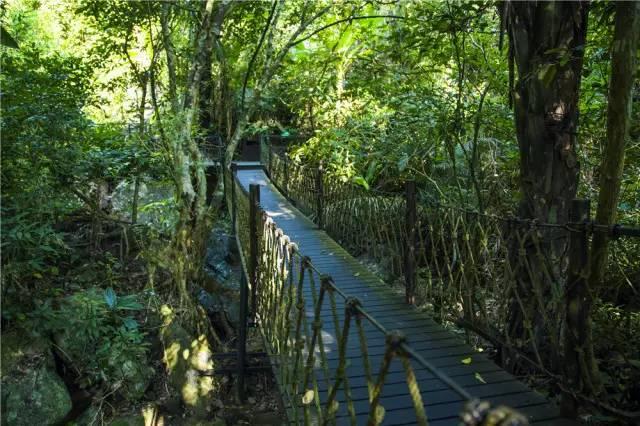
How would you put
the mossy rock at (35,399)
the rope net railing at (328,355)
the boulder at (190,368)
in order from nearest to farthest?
1. the rope net railing at (328,355)
2. the mossy rock at (35,399)
3. the boulder at (190,368)

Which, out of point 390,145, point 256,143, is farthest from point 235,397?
point 256,143

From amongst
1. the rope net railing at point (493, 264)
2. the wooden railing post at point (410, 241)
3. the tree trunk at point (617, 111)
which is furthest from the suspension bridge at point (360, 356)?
the tree trunk at point (617, 111)

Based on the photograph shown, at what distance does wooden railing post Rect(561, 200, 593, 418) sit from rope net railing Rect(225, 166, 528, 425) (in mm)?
534

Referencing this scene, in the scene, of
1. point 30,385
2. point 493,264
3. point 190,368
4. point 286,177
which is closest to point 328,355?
point 493,264

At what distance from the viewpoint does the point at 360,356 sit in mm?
3146

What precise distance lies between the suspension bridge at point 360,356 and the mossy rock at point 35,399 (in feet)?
8.43

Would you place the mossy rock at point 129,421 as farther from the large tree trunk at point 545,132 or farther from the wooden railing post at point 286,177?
the wooden railing post at point 286,177

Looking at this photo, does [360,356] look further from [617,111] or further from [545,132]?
[617,111]

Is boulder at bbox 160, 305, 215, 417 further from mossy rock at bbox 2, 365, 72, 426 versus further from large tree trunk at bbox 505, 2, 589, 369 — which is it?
large tree trunk at bbox 505, 2, 589, 369

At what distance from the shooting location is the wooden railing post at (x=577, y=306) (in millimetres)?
2391

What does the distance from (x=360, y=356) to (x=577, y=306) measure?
1.30m

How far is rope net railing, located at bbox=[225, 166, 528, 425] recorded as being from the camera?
135 cm

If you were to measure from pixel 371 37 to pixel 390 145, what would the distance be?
156cm

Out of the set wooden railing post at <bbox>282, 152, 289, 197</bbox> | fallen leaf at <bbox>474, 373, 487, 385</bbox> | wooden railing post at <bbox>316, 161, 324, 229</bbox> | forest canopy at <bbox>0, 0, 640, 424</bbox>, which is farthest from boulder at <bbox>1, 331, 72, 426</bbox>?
fallen leaf at <bbox>474, 373, 487, 385</bbox>
